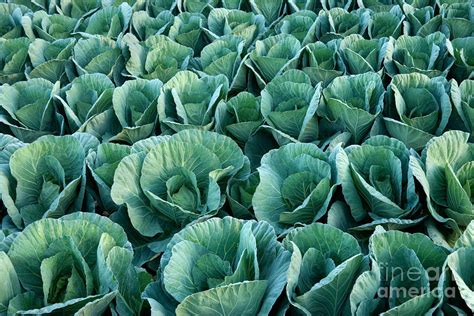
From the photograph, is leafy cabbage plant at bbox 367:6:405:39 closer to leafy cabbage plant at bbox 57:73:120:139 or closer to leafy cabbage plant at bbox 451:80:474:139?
leafy cabbage plant at bbox 451:80:474:139

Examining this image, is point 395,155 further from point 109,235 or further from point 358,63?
point 109,235

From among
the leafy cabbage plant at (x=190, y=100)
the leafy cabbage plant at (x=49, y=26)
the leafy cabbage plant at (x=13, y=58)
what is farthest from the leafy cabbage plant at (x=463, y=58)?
the leafy cabbage plant at (x=13, y=58)

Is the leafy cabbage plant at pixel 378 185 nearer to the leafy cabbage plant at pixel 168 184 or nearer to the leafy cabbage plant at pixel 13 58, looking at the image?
the leafy cabbage plant at pixel 168 184

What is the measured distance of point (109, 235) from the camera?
76.2 inches

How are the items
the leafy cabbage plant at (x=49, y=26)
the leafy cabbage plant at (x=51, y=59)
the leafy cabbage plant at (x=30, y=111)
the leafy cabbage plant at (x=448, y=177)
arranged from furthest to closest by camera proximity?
the leafy cabbage plant at (x=49, y=26)
the leafy cabbage plant at (x=51, y=59)
the leafy cabbage plant at (x=30, y=111)
the leafy cabbage plant at (x=448, y=177)

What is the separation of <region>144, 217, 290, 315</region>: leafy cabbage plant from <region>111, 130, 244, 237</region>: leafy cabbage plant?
32 cm

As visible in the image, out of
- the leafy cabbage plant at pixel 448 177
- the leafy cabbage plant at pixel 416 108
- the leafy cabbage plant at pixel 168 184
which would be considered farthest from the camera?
the leafy cabbage plant at pixel 416 108

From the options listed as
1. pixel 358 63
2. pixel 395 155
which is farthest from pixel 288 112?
pixel 358 63

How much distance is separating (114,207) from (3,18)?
7.25 feet

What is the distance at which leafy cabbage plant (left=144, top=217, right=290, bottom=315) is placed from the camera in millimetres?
1756

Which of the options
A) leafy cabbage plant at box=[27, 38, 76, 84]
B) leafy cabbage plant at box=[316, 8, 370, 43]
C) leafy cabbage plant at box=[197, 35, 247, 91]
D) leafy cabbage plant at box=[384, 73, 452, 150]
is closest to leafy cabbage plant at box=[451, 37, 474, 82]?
leafy cabbage plant at box=[384, 73, 452, 150]

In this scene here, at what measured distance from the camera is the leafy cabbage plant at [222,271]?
5.76 ft

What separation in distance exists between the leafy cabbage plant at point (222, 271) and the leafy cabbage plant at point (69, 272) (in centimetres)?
11

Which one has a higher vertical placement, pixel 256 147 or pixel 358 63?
pixel 358 63
